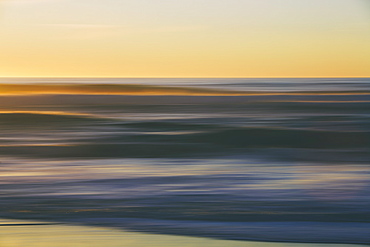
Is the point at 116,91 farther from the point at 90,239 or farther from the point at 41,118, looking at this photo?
the point at 90,239

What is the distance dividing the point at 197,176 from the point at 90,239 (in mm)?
1347

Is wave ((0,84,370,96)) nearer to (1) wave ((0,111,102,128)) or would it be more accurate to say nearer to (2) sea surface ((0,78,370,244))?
(1) wave ((0,111,102,128))

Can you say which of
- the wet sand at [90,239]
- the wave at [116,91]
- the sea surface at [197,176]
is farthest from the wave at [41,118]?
the wave at [116,91]

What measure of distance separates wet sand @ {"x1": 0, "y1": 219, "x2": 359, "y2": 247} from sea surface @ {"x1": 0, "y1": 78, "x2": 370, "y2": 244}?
0.07 metres

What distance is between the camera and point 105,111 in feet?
31.9

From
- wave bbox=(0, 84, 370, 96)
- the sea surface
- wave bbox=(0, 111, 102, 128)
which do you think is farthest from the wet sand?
wave bbox=(0, 84, 370, 96)

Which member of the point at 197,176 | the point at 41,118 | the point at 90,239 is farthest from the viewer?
the point at 41,118

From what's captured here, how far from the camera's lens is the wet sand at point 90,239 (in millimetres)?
Answer: 2203

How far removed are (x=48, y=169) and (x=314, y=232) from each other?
7.32 ft

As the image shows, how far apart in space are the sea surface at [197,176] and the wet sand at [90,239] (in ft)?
0.24

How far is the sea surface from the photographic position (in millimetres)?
2518

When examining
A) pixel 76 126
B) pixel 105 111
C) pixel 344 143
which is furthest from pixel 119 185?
pixel 105 111

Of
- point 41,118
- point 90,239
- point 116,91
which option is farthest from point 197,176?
point 116,91

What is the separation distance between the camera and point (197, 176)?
3.49 m
